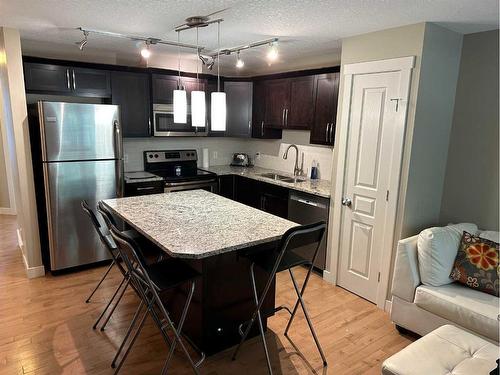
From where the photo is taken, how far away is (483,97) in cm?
284

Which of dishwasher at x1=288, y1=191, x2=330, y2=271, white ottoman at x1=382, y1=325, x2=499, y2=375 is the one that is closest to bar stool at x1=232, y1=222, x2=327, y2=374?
white ottoman at x1=382, y1=325, x2=499, y2=375

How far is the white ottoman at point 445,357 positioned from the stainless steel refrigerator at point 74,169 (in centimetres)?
309

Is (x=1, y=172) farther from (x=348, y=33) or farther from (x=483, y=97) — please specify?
(x=483, y=97)

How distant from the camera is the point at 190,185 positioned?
4.35 m

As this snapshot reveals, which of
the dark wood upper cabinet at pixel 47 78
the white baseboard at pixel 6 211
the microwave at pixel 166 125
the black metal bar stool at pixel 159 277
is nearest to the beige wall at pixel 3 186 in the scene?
the white baseboard at pixel 6 211

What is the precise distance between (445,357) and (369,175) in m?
1.62

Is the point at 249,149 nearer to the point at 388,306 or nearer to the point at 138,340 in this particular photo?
the point at 388,306

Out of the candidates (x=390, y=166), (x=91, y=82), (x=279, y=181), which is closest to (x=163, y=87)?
(x=91, y=82)

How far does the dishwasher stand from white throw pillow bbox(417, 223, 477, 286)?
1081 mm

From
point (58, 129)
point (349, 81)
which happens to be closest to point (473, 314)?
point (349, 81)

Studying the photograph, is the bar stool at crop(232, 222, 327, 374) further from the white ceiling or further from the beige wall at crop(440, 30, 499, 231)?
the beige wall at crop(440, 30, 499, 231)

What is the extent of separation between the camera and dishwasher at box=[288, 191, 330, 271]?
357 cm

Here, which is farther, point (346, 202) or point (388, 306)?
point (346, 202)

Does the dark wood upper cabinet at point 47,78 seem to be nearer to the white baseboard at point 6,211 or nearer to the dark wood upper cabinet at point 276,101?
the dark wood upper cabinet at point 276,101
